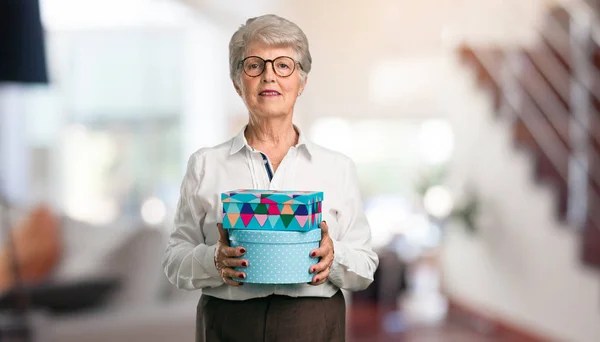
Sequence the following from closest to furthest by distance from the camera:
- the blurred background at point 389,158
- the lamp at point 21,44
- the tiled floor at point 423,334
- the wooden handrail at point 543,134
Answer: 1. the lamp at point 21,44
2. the blurred background at point 389,158
3. the wooden handrail at point 543,134
4. the tiled floor at point 423,334

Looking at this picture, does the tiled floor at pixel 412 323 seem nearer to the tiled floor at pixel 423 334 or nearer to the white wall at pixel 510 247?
the tiled floor at pixel 423 334

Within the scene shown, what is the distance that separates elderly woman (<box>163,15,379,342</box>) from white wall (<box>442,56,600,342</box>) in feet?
9.22

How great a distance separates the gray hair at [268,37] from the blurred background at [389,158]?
1.33 metres

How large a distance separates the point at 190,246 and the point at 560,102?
3.74 metres

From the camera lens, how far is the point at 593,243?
3.11 m

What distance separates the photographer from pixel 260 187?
0.47 meters

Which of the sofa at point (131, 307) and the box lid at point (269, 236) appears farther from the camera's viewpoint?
the sofa at point (131, 307)

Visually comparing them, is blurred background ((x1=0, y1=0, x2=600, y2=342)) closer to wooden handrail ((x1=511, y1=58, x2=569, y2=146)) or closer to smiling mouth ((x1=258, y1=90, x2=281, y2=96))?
wooden handrail ((x1=511, y1=58, x2=569, y2=146))

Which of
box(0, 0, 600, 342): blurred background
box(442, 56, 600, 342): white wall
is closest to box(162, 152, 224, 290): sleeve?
box(0, 0, 600, 342): blurred background

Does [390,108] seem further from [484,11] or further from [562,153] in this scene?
[562,153]

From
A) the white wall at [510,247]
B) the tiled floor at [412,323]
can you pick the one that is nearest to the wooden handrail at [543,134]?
the white wall at [510,247]

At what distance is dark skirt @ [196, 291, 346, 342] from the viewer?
0.48m

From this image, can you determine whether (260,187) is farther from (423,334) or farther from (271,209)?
(423,334)

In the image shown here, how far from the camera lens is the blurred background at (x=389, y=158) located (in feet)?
8.69
